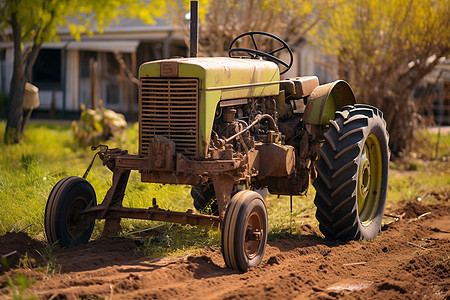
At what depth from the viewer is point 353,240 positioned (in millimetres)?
6750

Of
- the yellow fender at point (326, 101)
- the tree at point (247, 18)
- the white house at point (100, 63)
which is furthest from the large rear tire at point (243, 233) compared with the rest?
the white house at point (100, 63)

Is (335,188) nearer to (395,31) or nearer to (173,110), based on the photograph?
(173,110)

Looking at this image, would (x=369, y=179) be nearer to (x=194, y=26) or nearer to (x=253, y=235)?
(x=253, y=235)

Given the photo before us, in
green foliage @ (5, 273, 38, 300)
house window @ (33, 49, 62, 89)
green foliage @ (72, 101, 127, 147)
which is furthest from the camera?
house window @ (33, 49, 62, 89)

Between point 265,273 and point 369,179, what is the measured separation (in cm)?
254

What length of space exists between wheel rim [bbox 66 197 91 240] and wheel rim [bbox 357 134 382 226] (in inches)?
113

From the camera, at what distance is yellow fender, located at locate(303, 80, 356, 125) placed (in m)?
7.03

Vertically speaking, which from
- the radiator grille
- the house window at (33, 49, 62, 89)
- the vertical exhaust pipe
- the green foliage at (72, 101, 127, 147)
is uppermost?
the house window at (33, 49, 62, 89)

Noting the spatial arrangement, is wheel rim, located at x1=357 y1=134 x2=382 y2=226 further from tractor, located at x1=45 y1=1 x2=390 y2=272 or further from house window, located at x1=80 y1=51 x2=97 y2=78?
house window, located at x1=80 y1=51 x2=97 y2=78

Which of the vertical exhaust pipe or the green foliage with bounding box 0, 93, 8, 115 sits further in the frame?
the green foliage with bounding box 0, 93, 8, 115

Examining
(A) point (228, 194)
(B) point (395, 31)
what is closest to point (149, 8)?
(B) point (395, 31)

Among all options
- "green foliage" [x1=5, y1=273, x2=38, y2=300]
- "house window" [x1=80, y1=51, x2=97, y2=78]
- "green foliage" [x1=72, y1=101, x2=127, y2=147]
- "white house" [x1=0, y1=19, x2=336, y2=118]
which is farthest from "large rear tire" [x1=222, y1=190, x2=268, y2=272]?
"house window" [x1=80, y1=51, x2=97, y2=78]

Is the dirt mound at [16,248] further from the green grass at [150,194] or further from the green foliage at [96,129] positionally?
the green foliage at [96,129]

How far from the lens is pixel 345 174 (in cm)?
644
